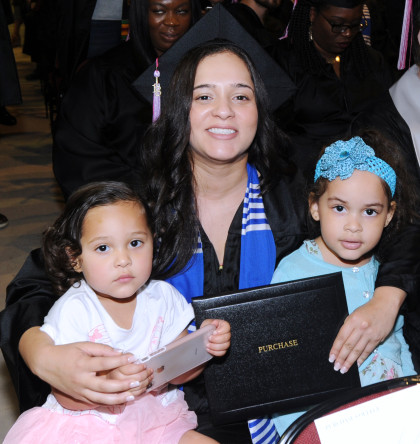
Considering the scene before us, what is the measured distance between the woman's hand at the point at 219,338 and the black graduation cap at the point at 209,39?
0.92 meters

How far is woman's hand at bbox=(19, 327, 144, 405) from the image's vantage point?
1.64m

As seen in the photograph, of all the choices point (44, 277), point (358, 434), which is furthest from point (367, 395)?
point (44, 277)

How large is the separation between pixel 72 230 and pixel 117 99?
1.86m

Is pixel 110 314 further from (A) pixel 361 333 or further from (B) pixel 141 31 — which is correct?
(B) pixel 141 31

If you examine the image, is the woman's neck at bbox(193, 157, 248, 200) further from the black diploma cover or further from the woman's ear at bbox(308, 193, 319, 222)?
the black diploma cover

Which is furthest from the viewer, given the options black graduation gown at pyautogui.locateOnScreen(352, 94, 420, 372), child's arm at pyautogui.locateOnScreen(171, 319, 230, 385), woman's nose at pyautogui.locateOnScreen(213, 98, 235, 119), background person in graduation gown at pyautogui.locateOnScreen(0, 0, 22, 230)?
background person in graduation gown at pyautogui.locateOnScreen(0, 0, 22, 230)

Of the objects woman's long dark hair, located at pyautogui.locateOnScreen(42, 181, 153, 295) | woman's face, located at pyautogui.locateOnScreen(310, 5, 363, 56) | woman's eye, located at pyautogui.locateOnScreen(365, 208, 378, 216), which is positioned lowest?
woman's eye, located at pyautogui.locateOnScreen(365, 208, 378, 216)

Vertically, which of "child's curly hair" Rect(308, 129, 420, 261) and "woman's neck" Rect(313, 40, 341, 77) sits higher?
"woman's neck" Rect(313, 40, 341, 77)

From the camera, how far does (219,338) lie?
6.02ft

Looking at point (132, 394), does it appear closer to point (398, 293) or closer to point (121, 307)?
point (121, 307)

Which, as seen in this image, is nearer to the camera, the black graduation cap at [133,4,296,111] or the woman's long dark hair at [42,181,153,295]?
the woman's long dark hair at [42,181,153,295]

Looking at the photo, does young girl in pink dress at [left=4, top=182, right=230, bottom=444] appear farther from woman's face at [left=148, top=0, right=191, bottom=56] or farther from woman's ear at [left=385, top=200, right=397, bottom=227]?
woman's face at [left=148, top=0, right=191, bottom=56]

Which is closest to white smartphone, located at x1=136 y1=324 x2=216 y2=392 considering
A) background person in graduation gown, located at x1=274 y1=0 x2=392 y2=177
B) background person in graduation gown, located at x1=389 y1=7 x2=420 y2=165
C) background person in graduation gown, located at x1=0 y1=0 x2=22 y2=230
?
background person in graduation gown, located at x1=389 y1=7 x2=420 y2=165

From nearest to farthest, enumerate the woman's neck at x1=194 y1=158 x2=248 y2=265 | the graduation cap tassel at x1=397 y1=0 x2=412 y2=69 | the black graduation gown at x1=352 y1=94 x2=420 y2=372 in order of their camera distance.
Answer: the woman's neck at x1=194 y1=158 x2=248 y2=265, the black graduation gown at x1=352 y1=94 x2=420 y2=372, the graduation cap tassel at x1=397 y1=0 x2=412 y2=69
